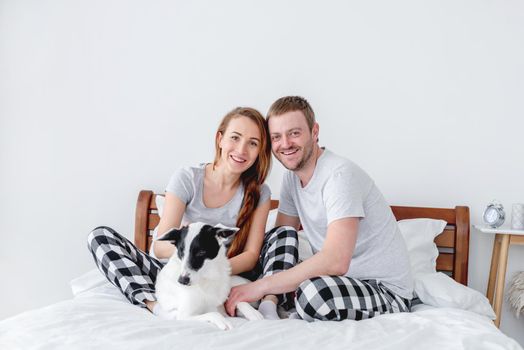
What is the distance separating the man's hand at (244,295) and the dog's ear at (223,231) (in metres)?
0.21

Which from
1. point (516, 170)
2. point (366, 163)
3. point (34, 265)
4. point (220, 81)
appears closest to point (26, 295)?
point (34, 265)

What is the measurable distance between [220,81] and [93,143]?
91 cm

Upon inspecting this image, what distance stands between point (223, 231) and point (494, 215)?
1.56m

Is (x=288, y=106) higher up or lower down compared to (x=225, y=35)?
lower down

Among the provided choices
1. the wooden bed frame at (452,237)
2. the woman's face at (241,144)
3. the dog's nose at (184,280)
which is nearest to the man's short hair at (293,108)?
the woman's face at (241,144)

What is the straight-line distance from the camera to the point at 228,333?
4.69 feet

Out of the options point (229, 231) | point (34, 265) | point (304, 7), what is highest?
point (304, 7)

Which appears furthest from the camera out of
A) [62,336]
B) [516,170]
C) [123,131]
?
[123,131]

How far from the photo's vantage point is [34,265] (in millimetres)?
3172

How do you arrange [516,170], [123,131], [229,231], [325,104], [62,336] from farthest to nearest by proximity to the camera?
1. [123,131]
2. [325,104]
3. [516,170]
4. [229,231]
5. [62,336]

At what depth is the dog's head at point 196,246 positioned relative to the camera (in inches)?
63.3

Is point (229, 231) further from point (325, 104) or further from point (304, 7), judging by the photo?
point (304, 7)

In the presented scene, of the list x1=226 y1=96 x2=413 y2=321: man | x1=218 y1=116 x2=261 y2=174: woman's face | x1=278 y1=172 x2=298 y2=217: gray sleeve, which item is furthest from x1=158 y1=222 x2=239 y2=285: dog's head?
x1=278 y1=172 x2=298 y2=217: gray sleeve

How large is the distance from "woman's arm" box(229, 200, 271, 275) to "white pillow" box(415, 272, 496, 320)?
2.32ft
